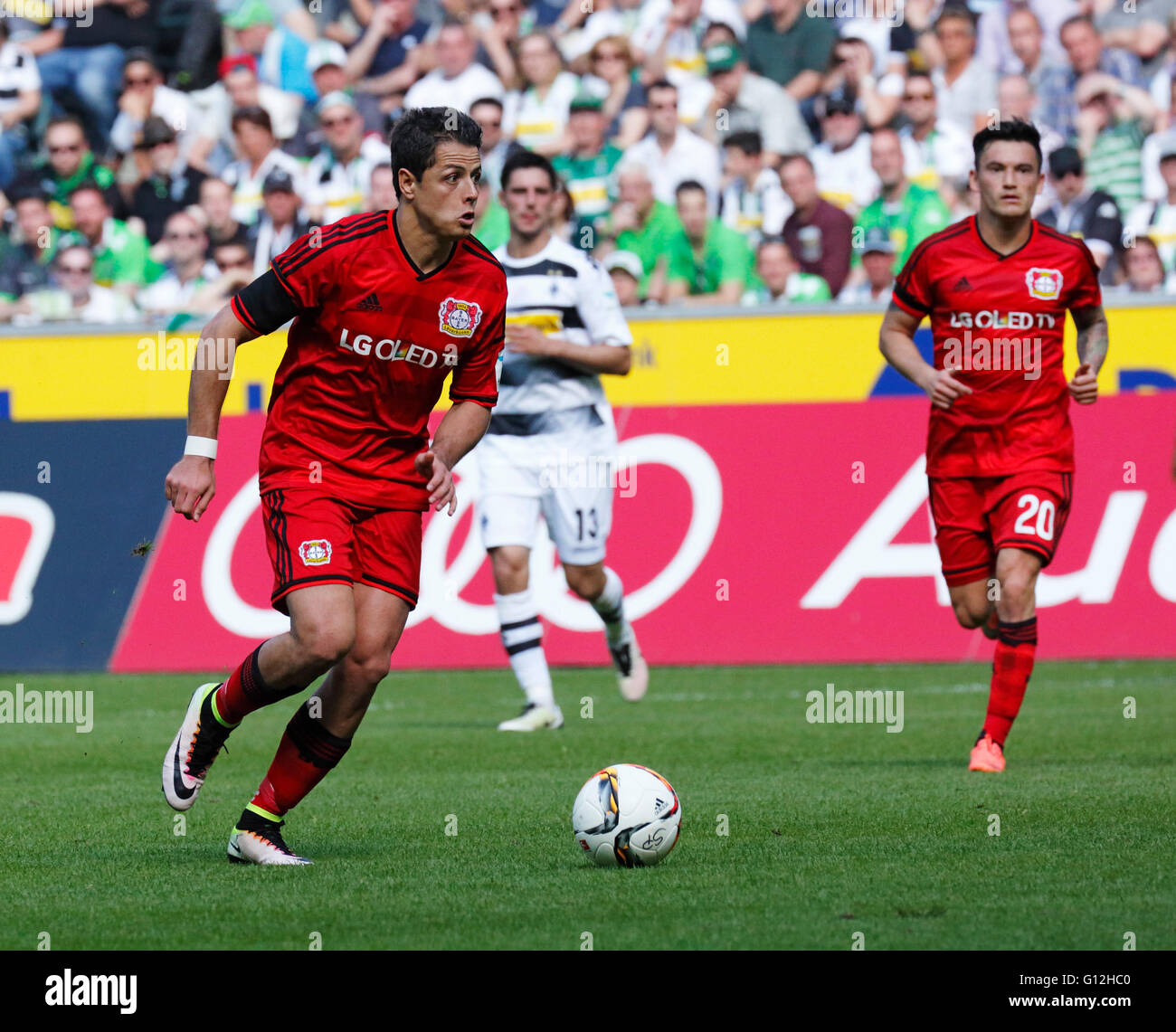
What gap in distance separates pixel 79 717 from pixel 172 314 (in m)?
4.11

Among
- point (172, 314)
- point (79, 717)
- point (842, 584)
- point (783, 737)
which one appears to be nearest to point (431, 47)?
point (172, 314)

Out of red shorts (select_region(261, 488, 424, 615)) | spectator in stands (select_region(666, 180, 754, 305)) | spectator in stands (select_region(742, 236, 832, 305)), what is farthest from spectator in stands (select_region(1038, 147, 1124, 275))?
red shorts (select_region(261, 488, 424, 615))

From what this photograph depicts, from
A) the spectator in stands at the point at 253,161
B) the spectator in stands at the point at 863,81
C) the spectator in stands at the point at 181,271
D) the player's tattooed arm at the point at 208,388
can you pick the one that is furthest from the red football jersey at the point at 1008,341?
the spectator in stands at the point at 253,161

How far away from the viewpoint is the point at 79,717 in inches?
457

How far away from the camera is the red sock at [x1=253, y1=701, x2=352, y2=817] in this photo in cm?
628

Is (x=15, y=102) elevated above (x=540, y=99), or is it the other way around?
(x=15, y=102)

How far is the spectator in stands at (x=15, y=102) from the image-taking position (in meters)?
18.4

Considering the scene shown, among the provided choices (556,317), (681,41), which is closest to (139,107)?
(681,41)

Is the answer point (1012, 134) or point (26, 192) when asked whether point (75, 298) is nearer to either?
point (26, 192)

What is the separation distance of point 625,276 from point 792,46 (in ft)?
11.6

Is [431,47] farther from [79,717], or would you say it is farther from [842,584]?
[79,717]

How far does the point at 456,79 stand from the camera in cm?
1758

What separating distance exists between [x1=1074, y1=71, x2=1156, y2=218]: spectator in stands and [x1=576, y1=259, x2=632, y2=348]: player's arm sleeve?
22.1 ft

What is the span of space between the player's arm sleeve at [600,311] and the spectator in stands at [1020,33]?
7.47m
